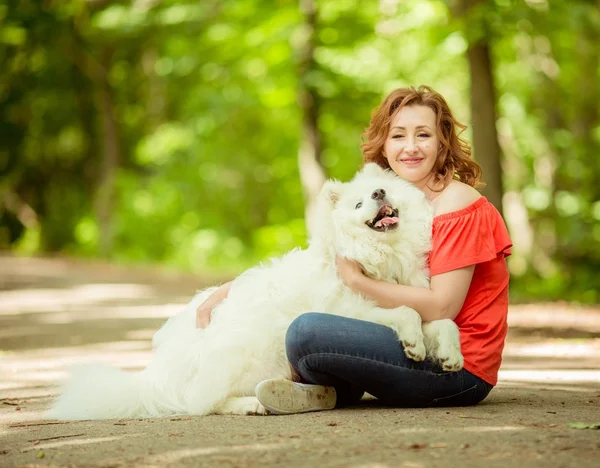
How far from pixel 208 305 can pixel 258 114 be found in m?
15.9

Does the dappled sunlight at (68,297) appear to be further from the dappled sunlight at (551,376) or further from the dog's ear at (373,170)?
the dog's ear at (373,170)

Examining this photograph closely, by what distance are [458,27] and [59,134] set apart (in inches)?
788

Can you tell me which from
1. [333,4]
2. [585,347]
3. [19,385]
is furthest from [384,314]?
[333,4]

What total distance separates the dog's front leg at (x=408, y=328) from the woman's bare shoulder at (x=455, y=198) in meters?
0.53

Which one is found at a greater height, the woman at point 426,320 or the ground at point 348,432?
the woman at point 426,320

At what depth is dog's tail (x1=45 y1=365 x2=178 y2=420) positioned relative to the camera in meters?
4.26

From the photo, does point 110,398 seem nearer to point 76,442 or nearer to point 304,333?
point 76,442

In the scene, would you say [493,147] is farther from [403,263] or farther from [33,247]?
[33,247]

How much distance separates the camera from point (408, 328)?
12.8ft

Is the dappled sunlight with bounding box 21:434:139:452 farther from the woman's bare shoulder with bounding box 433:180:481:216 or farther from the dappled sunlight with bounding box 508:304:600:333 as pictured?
the dappled sunlight with bounding box 508:304:600:333

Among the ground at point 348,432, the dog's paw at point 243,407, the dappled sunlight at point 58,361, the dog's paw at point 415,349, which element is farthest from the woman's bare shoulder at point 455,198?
the dappled sunlight at point 58,361

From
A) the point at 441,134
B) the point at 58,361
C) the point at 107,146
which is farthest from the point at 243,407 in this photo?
the point at 107,146

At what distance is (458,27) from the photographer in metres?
9.68

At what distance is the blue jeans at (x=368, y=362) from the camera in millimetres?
3953
